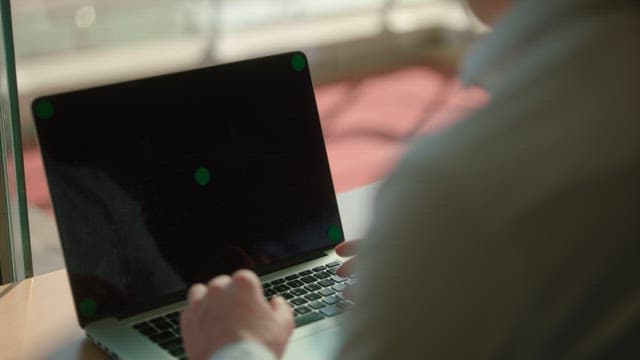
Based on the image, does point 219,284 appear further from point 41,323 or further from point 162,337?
point 41,323

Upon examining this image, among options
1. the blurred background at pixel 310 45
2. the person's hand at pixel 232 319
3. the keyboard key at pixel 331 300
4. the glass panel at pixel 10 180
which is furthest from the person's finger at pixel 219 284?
the blurred background at pixel 310 45

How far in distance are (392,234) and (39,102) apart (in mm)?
600

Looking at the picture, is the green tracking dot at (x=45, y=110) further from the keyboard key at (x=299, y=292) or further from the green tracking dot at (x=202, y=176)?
the keyboard key at (x=299, y=292)

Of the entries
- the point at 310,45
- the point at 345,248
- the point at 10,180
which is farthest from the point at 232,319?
the point at 310,45

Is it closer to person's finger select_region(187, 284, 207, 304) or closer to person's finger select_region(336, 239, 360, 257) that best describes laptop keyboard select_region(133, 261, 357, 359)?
person's finger select_region(336, 239, 360, 257)

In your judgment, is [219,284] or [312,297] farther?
[312,297]

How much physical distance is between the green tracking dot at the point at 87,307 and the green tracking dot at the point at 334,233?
326 millimetres

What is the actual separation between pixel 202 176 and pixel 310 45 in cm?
525

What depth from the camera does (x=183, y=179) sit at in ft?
3.58

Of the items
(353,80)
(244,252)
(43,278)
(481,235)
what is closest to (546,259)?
(481,235)

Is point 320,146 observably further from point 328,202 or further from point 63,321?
point 63,321

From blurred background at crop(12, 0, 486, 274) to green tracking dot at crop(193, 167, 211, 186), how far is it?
2541mm

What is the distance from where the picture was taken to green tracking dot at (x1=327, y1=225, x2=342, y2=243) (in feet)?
3.93

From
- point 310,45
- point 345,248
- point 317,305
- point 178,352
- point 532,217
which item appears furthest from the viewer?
point 310,45
